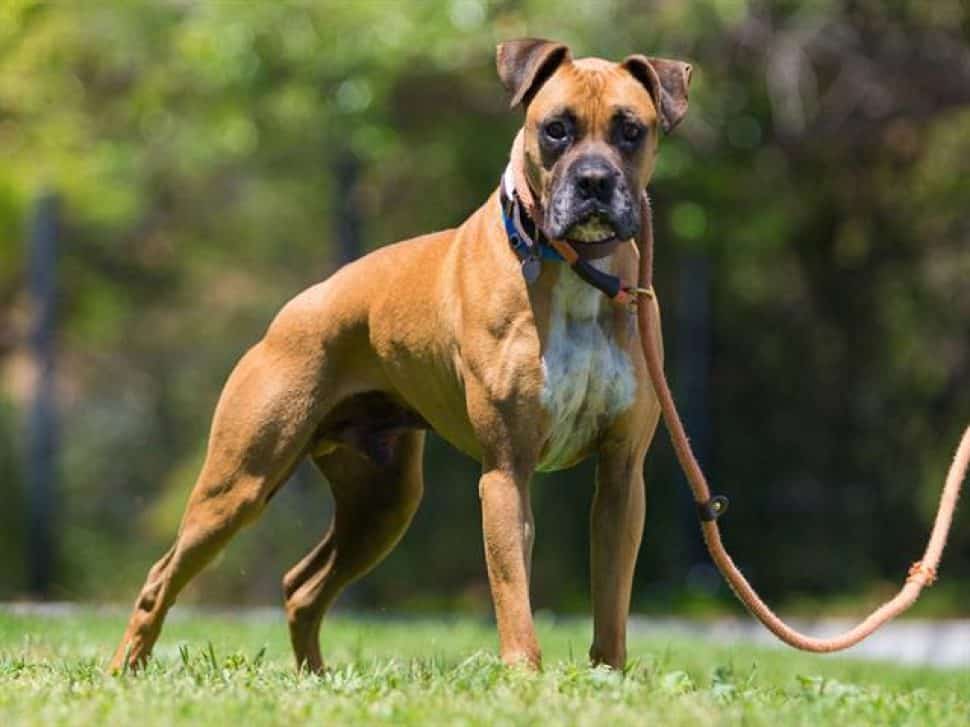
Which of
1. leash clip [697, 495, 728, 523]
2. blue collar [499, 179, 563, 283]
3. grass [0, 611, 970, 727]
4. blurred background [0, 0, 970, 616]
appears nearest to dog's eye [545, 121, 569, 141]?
blue collar [499, 179, 563, 283]

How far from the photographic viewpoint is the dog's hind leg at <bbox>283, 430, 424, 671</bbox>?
754 centimetres

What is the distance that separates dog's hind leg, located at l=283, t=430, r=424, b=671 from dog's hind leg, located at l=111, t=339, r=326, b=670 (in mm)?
365

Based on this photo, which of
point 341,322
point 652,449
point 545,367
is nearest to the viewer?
point 545,367

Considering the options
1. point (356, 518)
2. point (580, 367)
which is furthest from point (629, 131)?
point (356, 518)

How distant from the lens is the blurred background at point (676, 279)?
15.0 meters

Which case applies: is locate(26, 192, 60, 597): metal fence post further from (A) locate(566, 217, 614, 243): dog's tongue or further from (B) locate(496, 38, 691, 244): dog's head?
(A) locate(566, 217, 614, 243): dog's tongue

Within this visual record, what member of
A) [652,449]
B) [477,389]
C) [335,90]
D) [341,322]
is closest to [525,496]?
[477,389]

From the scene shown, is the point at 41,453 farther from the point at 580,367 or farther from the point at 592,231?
the point at 592,231

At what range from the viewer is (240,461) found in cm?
707

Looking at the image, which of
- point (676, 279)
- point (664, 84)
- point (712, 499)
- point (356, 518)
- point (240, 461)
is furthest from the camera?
point (676, 279)

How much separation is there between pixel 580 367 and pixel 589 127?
30.0 inches

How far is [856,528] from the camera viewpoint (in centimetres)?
1667

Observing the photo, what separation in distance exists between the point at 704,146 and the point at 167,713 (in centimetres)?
1072

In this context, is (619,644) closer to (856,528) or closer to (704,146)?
(704,146)
